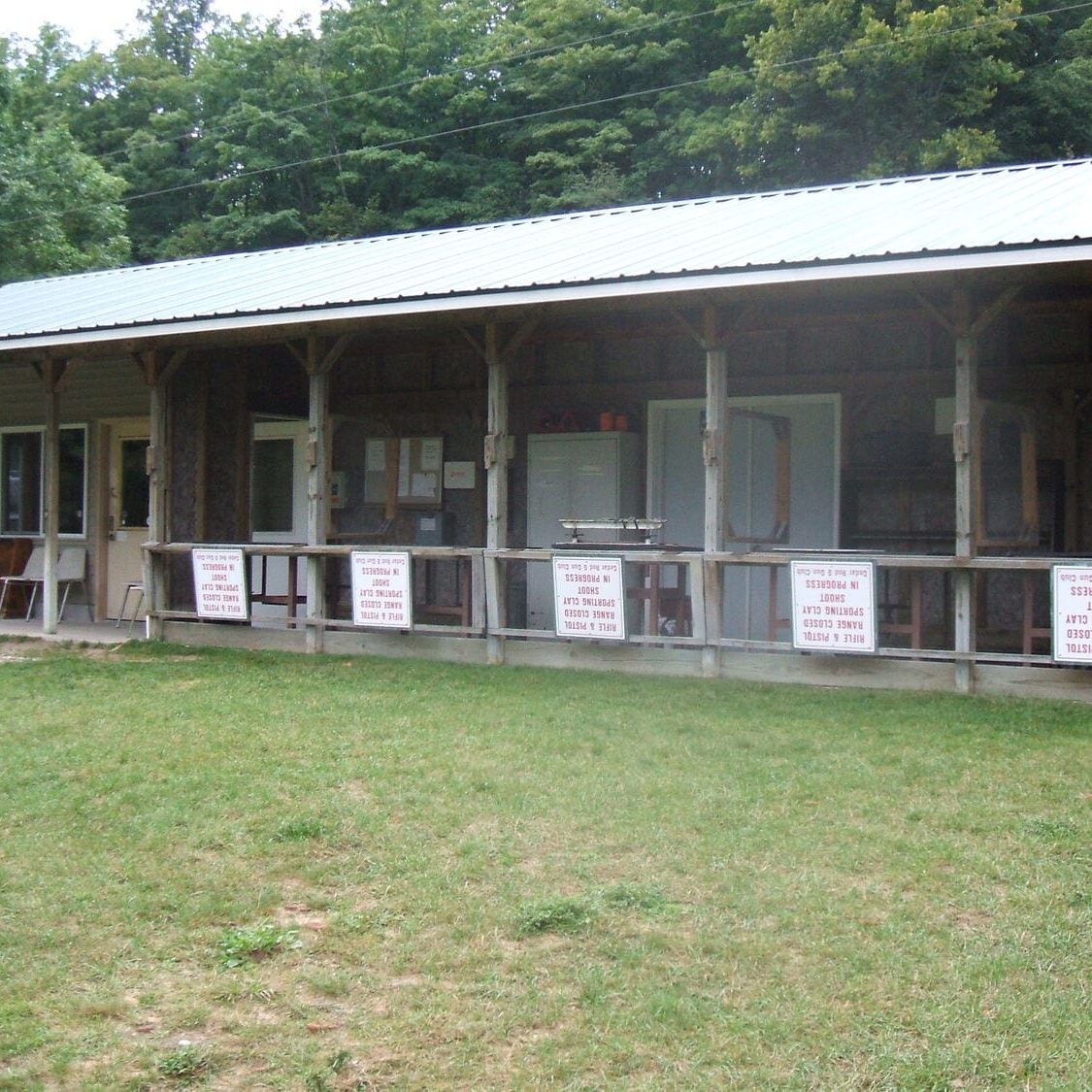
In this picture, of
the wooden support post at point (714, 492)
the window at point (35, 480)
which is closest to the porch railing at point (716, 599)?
the wooden support post at point (714, 492)

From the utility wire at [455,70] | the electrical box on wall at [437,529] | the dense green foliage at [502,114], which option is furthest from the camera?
the utility wire at [455,70]

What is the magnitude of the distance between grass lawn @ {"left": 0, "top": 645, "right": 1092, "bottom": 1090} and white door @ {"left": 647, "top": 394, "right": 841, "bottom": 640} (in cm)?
371

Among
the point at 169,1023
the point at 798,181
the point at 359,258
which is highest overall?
the point at 798,181

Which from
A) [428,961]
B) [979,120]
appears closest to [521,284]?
[428,961]

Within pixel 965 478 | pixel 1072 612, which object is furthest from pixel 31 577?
pixel 1072 612

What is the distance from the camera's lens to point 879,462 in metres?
11.8

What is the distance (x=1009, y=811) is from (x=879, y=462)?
579cm

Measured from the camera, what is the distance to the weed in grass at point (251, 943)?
4988 mm

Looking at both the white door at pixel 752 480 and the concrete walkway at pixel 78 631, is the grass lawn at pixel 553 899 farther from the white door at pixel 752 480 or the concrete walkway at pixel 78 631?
the concrete walkway at pixel 78 631

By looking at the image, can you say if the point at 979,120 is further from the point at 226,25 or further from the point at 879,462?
the point at 226,25

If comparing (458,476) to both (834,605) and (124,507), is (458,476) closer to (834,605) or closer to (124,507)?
(124,507)

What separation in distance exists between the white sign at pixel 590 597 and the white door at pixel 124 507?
6.62 m

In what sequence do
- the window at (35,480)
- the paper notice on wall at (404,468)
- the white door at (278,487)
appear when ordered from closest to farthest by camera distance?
the paper notice on wall at (404,468)
the white door at (278,487)
the window at (35,480)

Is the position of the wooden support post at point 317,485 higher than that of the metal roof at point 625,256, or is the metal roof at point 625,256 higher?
the metal roof at point 625,256
